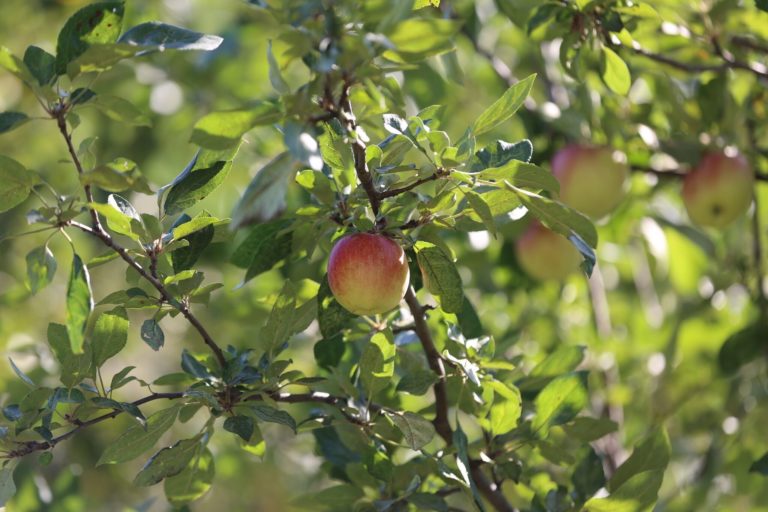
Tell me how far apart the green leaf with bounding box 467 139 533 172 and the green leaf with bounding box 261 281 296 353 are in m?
0.22

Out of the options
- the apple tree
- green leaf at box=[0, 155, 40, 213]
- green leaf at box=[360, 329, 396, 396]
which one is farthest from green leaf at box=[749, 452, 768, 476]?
green leaf at box=[0, 155, 40, 213]

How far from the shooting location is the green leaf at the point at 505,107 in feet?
2.66

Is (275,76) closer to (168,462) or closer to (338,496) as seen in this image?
(168,462)

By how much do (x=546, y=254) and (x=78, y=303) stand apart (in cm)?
94

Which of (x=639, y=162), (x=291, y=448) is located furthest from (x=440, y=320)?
(x=291, y=448)

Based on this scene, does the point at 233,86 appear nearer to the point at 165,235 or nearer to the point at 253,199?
the point at 165,235

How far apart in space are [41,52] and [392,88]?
29 centimetres

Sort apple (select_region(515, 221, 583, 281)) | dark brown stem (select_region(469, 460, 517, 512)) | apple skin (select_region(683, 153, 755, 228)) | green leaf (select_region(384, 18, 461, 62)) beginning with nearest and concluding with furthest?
green leaf (select_region(384, 18, 461, 62)) < dark brown stem (select_region(469, 460, 517, 512)) < apple skin (select_region(683, 153, 755, 228)) < apple (select_region(515, 221, 583, 281))

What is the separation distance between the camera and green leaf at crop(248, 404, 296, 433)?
844 mm

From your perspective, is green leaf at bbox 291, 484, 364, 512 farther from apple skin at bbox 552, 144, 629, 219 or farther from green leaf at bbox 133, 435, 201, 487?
apple skin at bbox 552, 144, 629, 219

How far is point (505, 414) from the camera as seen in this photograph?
0.96m

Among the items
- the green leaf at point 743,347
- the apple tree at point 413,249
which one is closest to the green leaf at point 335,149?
the apple tree at point 413,249

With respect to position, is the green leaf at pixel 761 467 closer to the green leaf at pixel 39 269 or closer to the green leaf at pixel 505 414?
the green leaf at pixel 505 414

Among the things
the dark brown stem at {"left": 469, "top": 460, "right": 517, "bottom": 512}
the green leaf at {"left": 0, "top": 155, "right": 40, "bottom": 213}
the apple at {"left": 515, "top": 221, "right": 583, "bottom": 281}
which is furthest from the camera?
the apple at {"left": 515, "top": 221, "right": 583, "bottom": 281}
